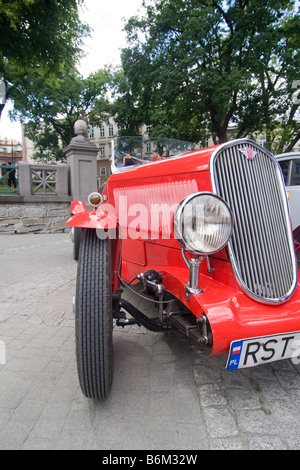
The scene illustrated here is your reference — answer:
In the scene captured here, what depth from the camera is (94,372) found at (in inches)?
61.2

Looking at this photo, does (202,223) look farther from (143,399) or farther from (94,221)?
(143,399)

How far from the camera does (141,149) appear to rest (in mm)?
3539

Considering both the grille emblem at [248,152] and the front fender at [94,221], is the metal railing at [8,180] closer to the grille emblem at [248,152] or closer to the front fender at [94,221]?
the front fender at [94,221]

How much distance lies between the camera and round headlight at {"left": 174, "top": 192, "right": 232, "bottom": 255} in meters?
1.40

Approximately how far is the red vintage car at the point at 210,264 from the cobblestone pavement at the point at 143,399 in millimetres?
235

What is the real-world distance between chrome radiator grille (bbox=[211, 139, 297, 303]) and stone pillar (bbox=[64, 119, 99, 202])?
7.65 metres

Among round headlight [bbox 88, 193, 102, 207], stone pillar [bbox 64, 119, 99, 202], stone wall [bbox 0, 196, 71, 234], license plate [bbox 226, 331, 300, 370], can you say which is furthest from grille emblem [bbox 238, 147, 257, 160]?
stone wall [bbox 0, 196, 71, 234]

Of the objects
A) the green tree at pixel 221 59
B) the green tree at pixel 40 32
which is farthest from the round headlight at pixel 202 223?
the green tree at pixel 221 59

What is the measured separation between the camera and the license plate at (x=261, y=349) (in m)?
1.43

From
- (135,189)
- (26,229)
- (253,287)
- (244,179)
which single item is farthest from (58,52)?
(253,287)

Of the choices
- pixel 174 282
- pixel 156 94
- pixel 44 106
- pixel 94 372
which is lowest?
pixel 94 372

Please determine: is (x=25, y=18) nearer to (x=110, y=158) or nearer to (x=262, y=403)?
(x=110, y=158)

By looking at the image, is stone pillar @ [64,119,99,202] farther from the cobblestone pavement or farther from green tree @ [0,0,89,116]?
the cobblestone pavement

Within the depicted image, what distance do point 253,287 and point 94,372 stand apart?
3.61 feet
